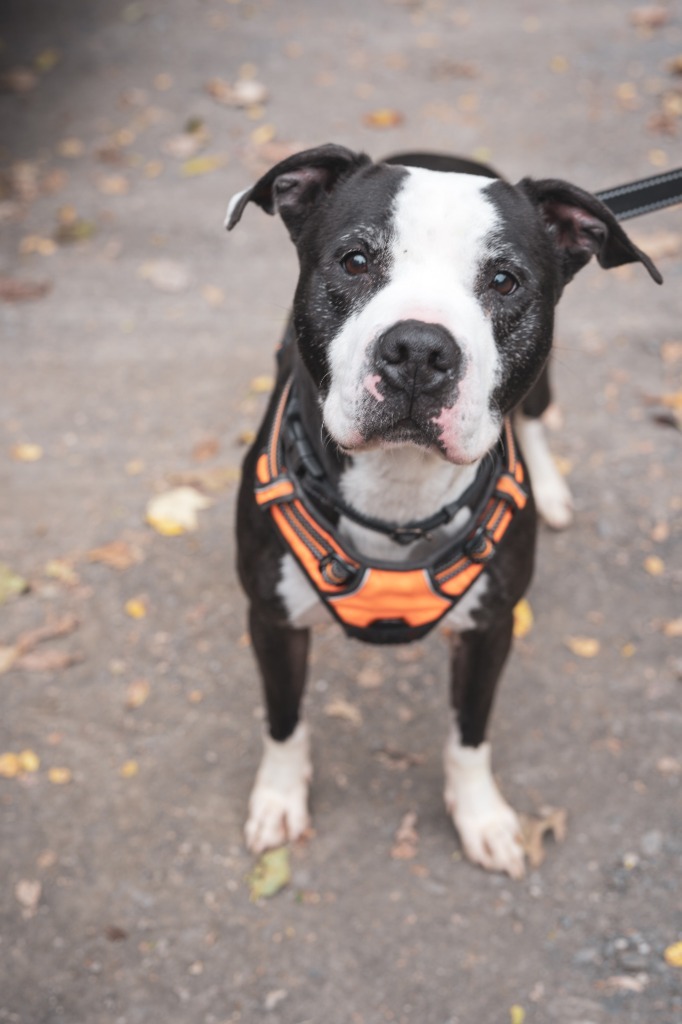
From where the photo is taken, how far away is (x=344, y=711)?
132 inches

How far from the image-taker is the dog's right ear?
2.22m

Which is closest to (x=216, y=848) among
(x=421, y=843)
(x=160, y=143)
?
(x=421, y=843)

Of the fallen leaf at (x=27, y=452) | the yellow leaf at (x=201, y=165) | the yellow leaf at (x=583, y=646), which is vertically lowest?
the fallen leaf at (x=27, y=452)

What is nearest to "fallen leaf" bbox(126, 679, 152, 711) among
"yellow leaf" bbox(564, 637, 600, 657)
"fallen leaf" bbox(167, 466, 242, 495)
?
"fallen leaf" bbox(167, 466, 242, 495)

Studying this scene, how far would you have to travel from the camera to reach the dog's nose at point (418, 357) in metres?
1.90

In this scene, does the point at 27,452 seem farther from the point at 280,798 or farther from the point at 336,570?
the point at 336,570

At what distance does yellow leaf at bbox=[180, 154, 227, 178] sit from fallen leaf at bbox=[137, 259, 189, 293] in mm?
945

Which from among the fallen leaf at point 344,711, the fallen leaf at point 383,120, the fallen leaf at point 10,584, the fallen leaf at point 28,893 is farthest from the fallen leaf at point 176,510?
the fallen leaf at point 383,120

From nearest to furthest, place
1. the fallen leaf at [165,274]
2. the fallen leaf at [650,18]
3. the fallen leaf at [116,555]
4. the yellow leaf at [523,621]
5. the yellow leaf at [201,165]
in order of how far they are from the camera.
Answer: the yellow leaf at [523,621]
the fallen leaf at [116,555]
the fallen leaf at [165,274]
the yellow leaf at [201,165]
the fallen leaf at [650,18]

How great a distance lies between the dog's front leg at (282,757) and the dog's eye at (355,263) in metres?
1.04

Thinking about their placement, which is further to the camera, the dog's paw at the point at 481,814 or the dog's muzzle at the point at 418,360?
the dog's paw at the point at 481,814

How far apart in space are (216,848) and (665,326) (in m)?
3.30

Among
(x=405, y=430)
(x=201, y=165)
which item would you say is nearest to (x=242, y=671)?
(x=405, y=430)

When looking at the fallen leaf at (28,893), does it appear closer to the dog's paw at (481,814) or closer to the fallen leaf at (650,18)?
the dog's paw at (481,814)
